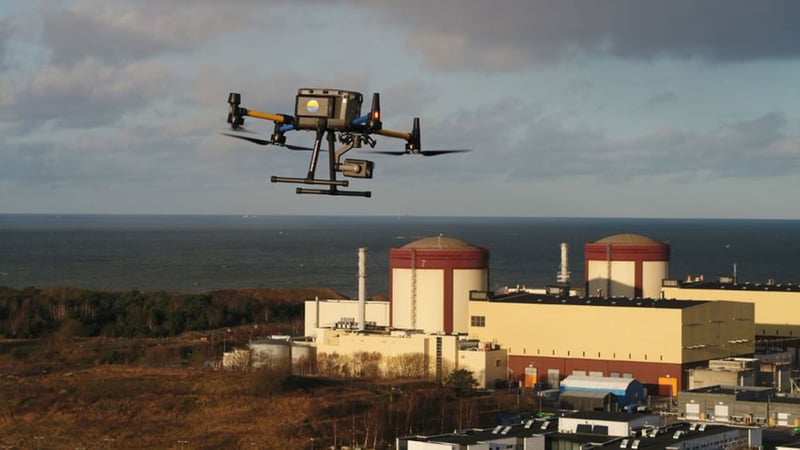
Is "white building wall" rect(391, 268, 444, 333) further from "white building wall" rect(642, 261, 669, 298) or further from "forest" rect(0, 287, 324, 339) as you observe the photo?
"forest" rect(0, 287, 324, 339)

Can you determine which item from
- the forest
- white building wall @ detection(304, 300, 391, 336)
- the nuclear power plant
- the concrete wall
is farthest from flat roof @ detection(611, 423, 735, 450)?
the forest

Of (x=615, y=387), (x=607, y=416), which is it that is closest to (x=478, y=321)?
(x=615, y=387)

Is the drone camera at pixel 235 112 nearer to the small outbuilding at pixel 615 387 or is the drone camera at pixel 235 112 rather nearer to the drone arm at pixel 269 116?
the drone arm at pixel 269 116

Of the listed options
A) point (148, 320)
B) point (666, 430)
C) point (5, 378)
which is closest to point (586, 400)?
point (666, 430)

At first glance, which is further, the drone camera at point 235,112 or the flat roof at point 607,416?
the flat roof at point 607,416

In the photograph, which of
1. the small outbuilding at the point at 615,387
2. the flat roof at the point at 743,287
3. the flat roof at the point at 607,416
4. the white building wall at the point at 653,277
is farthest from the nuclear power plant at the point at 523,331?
the flat roof at the point at 607,416
